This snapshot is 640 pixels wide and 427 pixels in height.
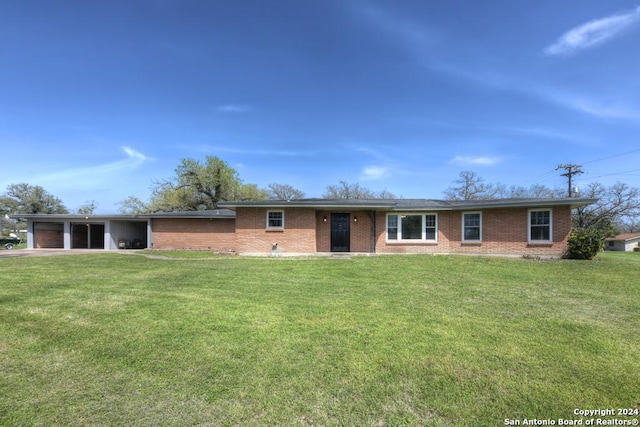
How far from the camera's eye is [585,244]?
1257cm

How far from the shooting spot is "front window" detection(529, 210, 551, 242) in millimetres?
13461

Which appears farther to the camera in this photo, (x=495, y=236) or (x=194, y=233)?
(x=194, y=233)

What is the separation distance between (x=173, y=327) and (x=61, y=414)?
193cm

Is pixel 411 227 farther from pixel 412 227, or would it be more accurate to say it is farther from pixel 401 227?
pixel 401 227

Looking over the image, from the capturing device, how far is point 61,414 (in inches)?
98.0

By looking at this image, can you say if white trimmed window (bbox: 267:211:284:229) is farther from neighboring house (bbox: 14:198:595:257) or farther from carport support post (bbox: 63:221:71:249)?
carport support post (bbox: 63:221:71:249)

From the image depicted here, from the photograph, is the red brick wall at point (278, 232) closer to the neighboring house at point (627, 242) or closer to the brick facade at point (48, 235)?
the brick facade at point (48, 235)

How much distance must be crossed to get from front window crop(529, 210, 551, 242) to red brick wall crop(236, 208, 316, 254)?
9411mm

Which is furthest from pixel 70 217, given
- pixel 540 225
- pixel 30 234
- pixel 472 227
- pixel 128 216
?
pixel 540 225

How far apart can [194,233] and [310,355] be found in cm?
1796

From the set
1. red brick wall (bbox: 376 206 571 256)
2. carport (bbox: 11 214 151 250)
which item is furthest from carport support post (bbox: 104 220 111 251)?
red brick wall (bbox: 376 206 571 256)

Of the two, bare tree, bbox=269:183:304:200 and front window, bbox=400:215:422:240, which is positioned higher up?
bare tree, bbox=269:183:304:200

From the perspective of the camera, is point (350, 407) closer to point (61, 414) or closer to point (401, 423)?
point (401, 423)

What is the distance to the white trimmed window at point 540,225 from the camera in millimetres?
13438
